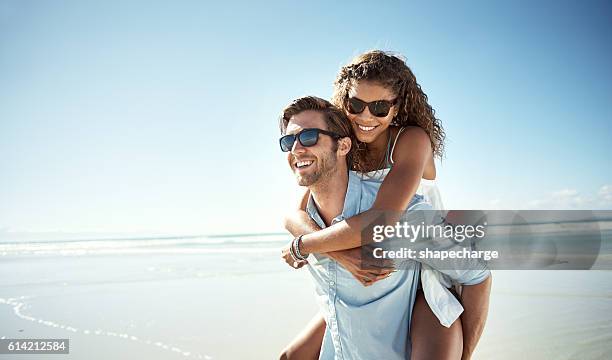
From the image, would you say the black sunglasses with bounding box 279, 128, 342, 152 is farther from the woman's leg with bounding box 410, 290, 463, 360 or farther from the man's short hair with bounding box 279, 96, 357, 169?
the woman's leg with bounding box 410, 290, 463, 360

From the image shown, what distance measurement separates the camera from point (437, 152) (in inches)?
154

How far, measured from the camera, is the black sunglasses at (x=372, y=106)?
3.51 m

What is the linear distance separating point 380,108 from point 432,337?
5.60 ft

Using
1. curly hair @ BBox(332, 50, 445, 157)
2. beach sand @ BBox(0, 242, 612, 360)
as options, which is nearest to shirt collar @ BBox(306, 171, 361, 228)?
curly hair @ BBox(332, 50, 445, 157)

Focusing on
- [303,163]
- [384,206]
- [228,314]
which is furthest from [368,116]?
[228,314]

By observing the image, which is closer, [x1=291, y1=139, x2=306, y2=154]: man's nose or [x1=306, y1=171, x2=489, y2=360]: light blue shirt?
[x1=306, y1=171, x2=489, y2=360]: light blue shirt

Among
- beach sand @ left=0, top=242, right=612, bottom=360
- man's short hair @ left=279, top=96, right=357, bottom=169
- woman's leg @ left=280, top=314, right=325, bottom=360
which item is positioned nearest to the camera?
man's short hair @ left=279, top=96, right=357, bottom=169

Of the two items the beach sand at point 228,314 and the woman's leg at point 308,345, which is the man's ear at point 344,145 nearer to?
the woman's leg at point 308,345

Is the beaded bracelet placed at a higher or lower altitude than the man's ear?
lower

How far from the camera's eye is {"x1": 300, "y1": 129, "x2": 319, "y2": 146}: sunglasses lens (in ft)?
9.97

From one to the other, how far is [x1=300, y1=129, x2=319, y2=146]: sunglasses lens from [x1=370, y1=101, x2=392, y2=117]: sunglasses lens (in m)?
0.66

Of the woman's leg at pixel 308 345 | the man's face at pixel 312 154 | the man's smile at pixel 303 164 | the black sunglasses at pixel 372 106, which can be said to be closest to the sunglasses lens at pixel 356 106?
the black sunglasses at pixel 372 106

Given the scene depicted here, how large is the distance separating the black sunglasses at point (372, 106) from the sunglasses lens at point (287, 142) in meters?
0.64

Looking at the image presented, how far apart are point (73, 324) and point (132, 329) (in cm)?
105
